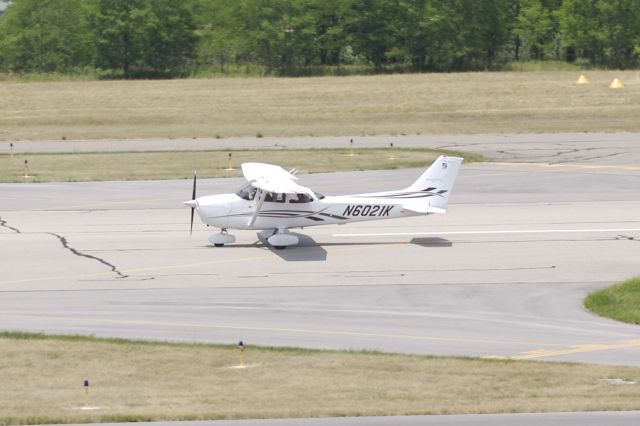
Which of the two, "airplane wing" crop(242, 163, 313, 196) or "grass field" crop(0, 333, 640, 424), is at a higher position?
"airplane wing" crop(242, 163, 313, 196)

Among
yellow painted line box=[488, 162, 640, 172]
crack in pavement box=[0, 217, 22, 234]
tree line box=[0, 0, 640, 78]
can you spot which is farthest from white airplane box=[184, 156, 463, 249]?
tree line box=[0, 0, 640, 78]

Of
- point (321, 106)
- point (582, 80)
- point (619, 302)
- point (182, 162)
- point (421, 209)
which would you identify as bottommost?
point (182, 162)

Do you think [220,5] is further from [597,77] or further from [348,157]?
[348,157]

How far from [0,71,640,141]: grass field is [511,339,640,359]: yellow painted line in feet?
152

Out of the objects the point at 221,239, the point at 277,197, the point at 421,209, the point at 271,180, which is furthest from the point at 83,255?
the point at 421,209

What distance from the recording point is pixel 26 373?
20047 millimetres

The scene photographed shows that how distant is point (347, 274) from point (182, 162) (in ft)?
81.1

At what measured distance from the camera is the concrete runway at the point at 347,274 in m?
24.0

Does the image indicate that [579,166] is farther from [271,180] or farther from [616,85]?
[616,85]

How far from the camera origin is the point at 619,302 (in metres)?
26.2

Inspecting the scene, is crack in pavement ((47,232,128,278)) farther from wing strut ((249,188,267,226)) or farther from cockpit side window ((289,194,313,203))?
cockpit side window ((289,194,313,203))

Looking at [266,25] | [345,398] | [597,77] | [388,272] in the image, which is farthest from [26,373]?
[266,25]

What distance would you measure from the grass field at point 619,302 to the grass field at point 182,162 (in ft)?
78.6

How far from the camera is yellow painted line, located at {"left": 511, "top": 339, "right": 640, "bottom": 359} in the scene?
21938mm
